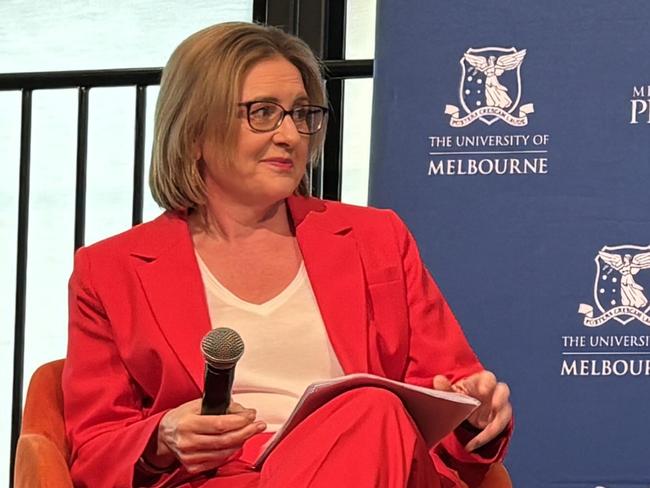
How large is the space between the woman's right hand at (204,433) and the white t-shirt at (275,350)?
0.17m

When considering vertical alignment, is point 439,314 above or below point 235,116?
below

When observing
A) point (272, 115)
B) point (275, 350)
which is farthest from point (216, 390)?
point (272, 115)

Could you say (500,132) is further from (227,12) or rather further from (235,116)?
(227,12)

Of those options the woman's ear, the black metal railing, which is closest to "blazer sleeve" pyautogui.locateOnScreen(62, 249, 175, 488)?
the woman's ear

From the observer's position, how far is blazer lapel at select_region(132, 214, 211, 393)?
221 centimetres

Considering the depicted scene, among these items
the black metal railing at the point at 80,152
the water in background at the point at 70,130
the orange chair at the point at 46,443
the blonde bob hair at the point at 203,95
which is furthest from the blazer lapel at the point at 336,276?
the water in background at the point at 70,130

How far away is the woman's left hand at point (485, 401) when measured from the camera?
6.80 feet

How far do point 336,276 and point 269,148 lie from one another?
9.4 inches

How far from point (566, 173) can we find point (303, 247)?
3.00 ft

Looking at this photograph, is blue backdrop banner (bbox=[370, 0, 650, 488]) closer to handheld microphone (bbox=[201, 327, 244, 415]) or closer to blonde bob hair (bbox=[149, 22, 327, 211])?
blonde bob hair (bbox=[149, 22, 327, 211])

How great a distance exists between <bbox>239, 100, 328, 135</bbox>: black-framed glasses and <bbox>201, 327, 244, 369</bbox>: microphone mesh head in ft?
2.17

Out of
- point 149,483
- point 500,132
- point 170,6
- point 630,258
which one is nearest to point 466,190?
point 500,132

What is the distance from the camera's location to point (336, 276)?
231cm

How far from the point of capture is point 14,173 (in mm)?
4297
